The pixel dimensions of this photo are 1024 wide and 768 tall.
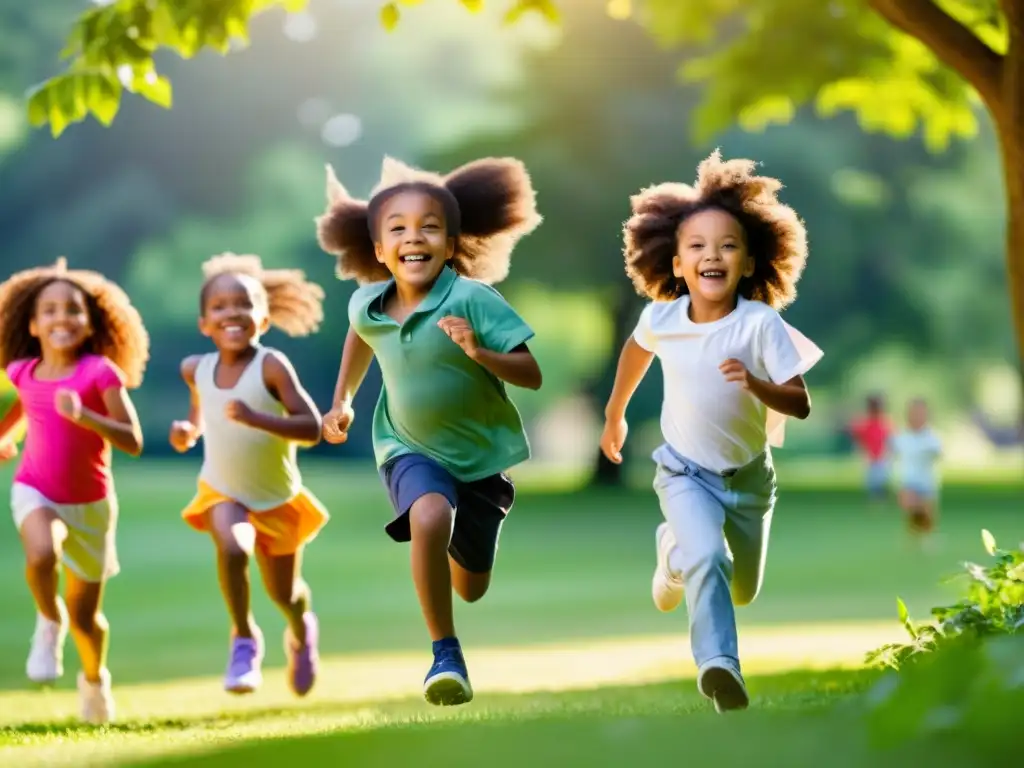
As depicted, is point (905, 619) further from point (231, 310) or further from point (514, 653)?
point (514, 653)

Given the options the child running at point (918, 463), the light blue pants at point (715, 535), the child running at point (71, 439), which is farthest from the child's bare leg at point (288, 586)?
the child running at point (918, 463)

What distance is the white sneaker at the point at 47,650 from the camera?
25.4 feet

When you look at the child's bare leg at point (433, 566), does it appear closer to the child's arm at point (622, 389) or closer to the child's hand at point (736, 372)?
the child's arm at point (622, 389)

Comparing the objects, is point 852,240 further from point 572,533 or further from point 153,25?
point 153,25

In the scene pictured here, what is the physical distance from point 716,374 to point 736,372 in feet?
1.07

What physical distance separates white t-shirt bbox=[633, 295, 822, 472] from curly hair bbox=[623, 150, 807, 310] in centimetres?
22

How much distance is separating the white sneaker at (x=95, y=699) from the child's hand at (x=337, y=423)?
207cm

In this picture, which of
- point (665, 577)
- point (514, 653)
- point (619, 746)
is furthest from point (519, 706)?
point (619, 746)

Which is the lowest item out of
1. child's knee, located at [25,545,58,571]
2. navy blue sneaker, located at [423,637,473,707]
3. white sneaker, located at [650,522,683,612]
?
navy blue sneaker, located at [423,637,473,707]

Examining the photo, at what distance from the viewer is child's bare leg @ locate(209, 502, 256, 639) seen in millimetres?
7496

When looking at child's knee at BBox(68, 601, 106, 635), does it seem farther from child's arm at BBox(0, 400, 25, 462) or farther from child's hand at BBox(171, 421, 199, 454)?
child's hand at BBox(171, 421, 199, 454)

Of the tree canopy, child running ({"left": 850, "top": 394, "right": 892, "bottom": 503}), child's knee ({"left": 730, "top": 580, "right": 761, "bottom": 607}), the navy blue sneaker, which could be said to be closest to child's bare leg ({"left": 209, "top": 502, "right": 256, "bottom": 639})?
the navy blue sneaker

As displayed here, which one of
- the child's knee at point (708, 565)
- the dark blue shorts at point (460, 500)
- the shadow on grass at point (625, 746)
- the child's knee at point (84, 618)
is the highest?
the child's knee at point (84, 618)

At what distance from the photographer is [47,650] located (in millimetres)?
7742
